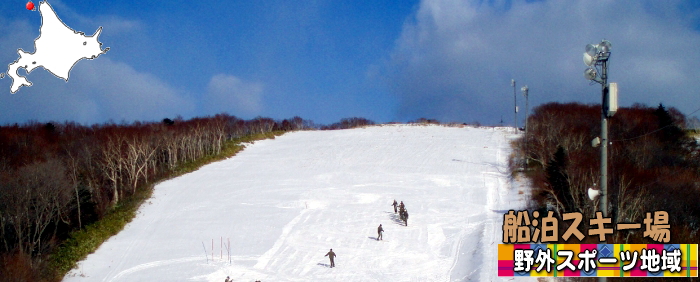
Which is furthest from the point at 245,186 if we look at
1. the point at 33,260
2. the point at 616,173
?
the point at 616,173

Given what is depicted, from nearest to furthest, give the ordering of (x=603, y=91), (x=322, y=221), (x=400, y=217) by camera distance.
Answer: (x=603, y=91) → (x=400, y=217) → (x=322, y=221)

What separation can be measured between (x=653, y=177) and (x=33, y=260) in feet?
112

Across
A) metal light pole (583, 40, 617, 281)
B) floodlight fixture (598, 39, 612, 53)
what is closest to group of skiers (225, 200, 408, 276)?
metal light pole (583, 40, 617, 281)

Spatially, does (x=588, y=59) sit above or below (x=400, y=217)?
above

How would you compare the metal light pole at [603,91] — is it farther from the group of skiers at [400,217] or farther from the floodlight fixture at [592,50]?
the group of skiers at [400,217]

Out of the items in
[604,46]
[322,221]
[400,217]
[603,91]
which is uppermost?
[604,46]

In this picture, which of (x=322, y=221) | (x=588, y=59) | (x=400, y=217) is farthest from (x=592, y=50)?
(x=322, y=221)

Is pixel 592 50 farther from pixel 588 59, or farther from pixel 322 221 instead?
pixel 322 221

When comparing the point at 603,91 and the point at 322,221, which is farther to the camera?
the point at 322,221

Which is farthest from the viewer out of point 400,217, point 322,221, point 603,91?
point 322,221

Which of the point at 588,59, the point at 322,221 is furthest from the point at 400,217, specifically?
the point at 588,59

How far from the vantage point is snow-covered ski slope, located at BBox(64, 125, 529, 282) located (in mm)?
23734

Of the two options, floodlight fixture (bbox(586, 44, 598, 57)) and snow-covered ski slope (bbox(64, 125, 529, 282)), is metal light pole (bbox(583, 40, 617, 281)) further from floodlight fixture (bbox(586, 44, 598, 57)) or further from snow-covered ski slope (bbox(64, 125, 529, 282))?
snow-covered ski slope (bbox(64, 125, 529, 282))

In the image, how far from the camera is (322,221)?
102 feet
